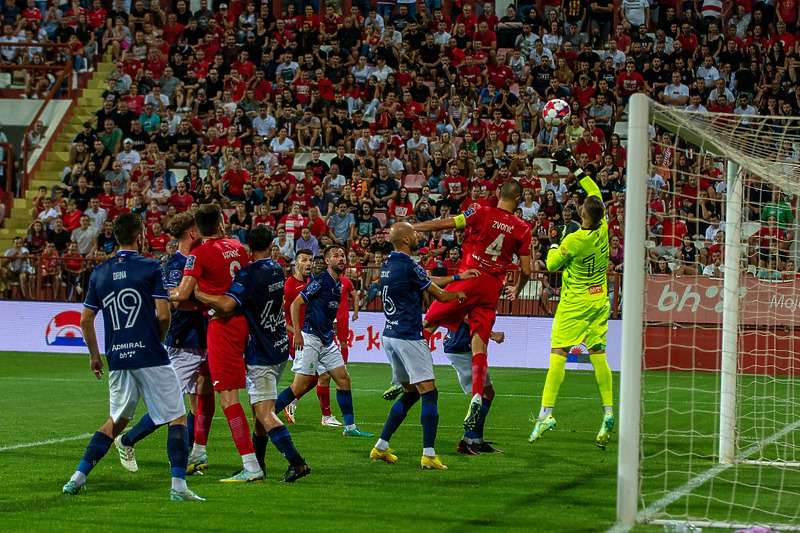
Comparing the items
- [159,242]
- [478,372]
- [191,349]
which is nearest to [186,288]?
[191,349]

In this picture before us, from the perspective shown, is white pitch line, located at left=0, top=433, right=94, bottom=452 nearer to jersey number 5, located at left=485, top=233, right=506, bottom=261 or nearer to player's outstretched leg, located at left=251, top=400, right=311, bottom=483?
player's outstretched leg, located at left=251, top=400, right=311, bottom=483

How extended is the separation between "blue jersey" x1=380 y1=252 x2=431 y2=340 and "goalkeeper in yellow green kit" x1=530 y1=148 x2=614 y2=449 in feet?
7.08

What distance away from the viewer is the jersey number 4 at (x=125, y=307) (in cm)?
736

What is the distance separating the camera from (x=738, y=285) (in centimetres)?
932

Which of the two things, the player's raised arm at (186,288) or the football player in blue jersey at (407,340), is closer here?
the player's raised arm at (186,288)

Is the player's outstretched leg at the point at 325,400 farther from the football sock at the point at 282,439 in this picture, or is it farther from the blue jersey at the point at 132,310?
the blue jersey at the point at 132,310

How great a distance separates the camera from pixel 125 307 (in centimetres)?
738

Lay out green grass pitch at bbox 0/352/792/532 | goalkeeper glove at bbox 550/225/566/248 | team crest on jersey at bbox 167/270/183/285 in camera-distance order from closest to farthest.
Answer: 1. green grass pitch at bbox 0/352/792/532
2. team crest on jersey at bbox 167/270/183/285
3. goalkeeper glove at bbox 550/225/566/248

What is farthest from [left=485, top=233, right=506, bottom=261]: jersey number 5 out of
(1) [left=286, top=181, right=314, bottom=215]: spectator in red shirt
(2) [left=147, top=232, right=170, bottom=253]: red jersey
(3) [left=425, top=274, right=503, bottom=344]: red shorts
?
(2) [left=147, top=232, right=170, bottom=253]: red jersey

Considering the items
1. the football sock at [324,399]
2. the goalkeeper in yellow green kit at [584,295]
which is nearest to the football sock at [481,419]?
the goalkeeper in yellow green kit at [584,295]

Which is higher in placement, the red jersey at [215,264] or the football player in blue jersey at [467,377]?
the red jersey at [215,264]

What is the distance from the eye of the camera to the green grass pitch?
664 centimetres

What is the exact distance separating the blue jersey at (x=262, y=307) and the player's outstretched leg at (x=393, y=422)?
1323 mm

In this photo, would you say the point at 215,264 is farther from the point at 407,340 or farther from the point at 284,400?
the point at 284,400
